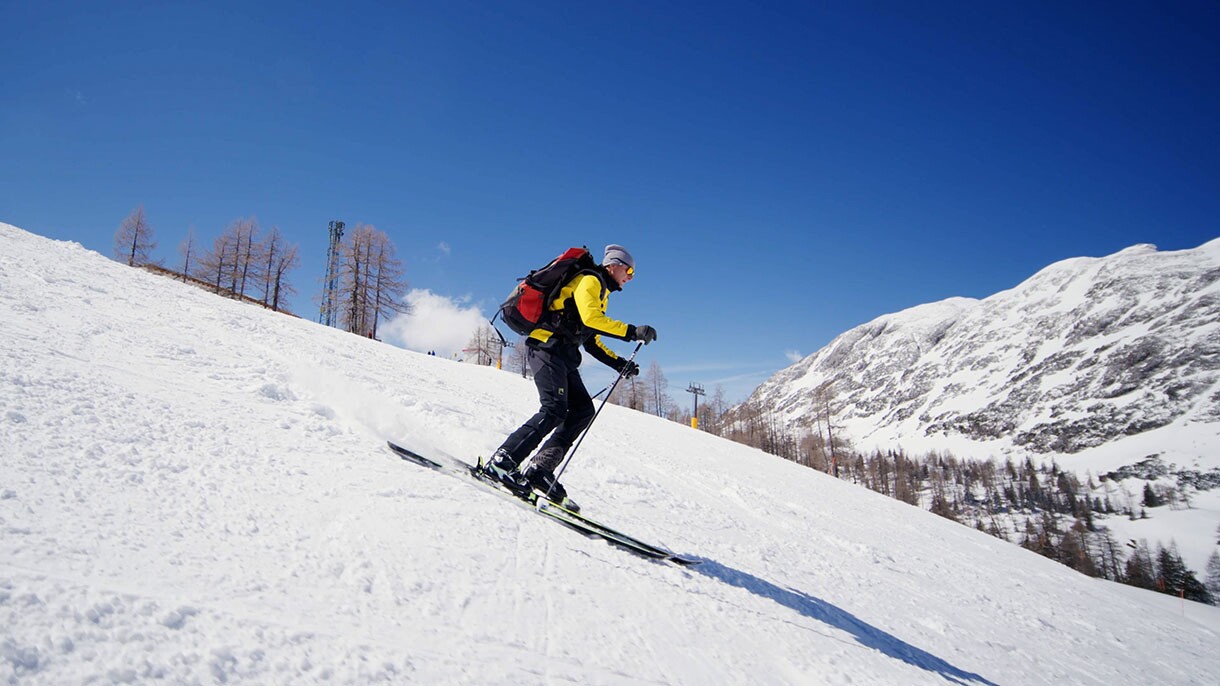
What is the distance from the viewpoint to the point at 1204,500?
97062mm

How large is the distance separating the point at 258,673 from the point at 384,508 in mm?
1702

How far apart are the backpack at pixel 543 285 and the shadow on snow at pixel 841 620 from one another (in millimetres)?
2696

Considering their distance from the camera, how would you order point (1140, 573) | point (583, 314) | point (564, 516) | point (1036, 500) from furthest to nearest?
point (1036, 500) → point (1140, 573) → point (583, 314) → point (564, 516)

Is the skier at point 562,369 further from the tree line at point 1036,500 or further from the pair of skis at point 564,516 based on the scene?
the tree line at point 1036,500

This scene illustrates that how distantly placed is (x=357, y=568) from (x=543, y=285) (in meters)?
2.86

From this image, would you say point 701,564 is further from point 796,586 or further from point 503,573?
point 503,573

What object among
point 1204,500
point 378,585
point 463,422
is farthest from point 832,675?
point 1204,500

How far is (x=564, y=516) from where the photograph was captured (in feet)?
14.0

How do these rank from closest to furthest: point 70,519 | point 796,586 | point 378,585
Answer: point 70,519, point 378,585, point 796,586

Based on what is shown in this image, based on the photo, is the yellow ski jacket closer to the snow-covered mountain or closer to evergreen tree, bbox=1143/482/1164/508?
evergreen tree, bbox=1143/482/1164/508

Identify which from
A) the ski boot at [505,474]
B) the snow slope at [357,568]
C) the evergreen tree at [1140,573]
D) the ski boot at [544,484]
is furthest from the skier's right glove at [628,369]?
the evergreen tree at [1140,573]

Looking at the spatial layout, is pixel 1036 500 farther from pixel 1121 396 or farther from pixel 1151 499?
pixel 1121 396

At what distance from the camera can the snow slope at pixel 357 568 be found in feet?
5.71

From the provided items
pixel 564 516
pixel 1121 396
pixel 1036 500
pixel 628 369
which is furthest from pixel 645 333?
pixel 1121 396
